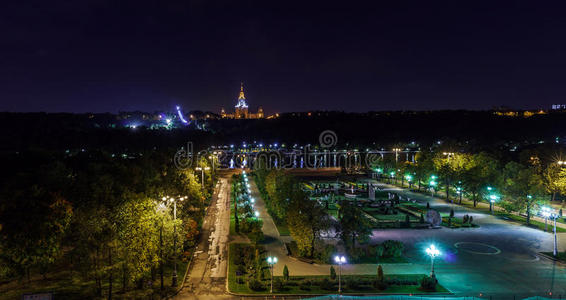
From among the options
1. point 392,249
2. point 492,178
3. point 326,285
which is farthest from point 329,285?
point 492,178

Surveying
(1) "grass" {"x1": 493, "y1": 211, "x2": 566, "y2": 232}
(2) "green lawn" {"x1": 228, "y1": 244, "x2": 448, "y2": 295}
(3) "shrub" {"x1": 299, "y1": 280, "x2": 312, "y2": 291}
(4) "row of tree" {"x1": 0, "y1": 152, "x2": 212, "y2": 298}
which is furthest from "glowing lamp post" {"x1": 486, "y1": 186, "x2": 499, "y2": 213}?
(4) "row of tree" {"x1": 0, "y1": 152, "x2": 212, "y2": 298}

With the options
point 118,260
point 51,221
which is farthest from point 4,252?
point 118,260

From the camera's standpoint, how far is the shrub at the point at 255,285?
22266 mm

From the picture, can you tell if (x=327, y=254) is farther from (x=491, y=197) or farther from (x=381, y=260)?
(x=491, y=197)

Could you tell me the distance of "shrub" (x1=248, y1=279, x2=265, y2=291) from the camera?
22.3 m

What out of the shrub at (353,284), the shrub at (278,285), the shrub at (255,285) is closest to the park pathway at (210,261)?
the shrub at (255,285)

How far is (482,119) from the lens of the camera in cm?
17875

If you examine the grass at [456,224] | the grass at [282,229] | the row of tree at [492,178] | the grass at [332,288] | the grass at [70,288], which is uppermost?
the row of tree at [492,178]

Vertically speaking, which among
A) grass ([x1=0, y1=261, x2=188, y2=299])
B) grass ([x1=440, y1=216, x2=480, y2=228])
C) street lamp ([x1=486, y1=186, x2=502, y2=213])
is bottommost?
grass ([x1=0, y1=261, x2=188, y2=299])

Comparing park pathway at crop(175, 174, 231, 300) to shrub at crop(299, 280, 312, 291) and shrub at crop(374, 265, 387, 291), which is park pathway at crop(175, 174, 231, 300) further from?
shrub at crop(374, 265, 387, 291)

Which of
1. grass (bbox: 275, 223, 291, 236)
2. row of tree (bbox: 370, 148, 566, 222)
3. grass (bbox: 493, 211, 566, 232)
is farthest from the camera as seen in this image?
row of tree (bbox: 370, 148, 566, 222)

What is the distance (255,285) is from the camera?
2225 centimetres

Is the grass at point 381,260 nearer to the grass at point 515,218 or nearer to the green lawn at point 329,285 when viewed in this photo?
the green lawn at point 329,285

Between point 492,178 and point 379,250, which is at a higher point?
point 492,178
